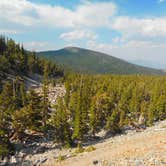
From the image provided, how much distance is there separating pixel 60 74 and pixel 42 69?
1872 centimetres

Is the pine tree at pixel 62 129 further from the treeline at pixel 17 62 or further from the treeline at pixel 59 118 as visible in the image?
the treeline at pixel 17 62

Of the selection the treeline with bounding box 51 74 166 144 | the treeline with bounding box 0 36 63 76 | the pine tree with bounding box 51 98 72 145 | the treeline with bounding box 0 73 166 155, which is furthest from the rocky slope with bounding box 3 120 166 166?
the treeline with bounding box 0 36 63 76

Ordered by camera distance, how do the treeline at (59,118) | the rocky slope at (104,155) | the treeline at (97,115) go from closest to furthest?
the rocky slope at (104,155), the treeline at (59,118), the treeline at (97,115)

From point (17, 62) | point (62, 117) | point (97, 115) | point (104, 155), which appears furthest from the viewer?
point (17, 62)

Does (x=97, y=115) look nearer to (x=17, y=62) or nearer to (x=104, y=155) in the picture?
(x=104, y=155)

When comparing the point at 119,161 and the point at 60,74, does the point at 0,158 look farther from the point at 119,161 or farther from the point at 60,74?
the point at 60,74

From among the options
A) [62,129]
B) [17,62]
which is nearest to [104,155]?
[62,129]

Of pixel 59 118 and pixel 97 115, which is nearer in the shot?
pixel 59 118

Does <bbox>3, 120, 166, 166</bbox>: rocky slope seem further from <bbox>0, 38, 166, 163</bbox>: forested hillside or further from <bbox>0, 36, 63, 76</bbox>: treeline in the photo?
<bbox>0, 36, 63, 76</bbox>: treeline

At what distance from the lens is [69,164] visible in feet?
120

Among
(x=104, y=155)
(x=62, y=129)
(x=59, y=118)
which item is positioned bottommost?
(x=62, y=129)

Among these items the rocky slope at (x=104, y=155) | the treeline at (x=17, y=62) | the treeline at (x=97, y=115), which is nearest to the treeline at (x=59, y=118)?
the treeline at (x=97, y=115)

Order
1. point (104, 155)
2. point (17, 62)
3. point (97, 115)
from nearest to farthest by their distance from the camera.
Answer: point (104, 155) → point (97, 115) → point (17, 62)

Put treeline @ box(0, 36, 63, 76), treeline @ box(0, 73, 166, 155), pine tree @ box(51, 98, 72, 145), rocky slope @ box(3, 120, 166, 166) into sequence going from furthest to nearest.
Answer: treeline @ box(0, 36, 63, 76)
pine tree @ box(51, 98, 72, 145)
treeline @ box(0, 73, 166, 155)
rocky slope @ box(3, 120, 166, 166)
